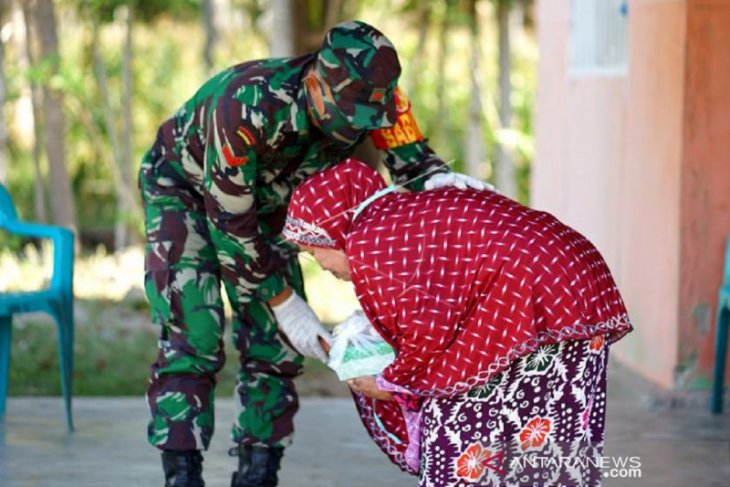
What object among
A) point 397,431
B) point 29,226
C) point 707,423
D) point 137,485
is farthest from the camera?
point 707,423

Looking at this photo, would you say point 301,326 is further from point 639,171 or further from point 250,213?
point 639,171

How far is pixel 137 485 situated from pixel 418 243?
6.64 ft

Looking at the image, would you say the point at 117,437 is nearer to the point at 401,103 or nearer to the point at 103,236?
the point at 401,103

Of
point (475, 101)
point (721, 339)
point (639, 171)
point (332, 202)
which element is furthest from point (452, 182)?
point (475, 101)

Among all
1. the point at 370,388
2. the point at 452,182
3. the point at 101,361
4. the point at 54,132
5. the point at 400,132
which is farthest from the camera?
the point at 54,132

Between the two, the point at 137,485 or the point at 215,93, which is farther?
the point at 137,485

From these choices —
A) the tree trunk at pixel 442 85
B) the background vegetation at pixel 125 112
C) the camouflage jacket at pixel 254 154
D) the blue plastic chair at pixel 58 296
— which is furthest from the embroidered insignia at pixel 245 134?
the tree trunk at pixel 442 85

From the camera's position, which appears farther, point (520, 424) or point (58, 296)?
point (58, 296)

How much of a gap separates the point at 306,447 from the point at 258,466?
932mm

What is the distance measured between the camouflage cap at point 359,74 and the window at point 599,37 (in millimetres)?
3673

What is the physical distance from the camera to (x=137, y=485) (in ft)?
15.7

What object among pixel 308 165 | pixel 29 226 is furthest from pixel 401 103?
pixel 29 226

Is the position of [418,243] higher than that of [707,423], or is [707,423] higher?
[418,243]

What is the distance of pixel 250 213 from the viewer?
13.0 ft
